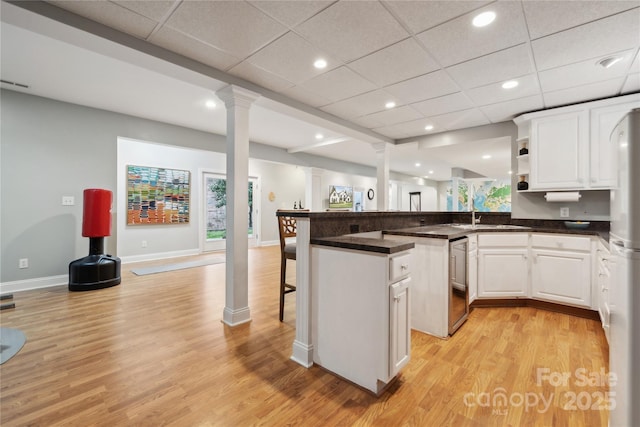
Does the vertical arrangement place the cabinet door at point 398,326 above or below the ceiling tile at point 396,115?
below

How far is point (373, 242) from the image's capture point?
1.80 metres

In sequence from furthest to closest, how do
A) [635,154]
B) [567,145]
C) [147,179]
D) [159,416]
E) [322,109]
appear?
[147,179] → [322,109] → [567,145] → [159,416] → [635,154]

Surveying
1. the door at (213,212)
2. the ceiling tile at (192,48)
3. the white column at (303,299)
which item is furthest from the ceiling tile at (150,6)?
the door at (213,212)

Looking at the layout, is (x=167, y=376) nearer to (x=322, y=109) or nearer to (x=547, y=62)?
(x=322, y=109)

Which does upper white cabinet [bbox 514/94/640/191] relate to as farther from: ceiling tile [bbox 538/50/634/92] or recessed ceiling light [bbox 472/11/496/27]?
recessed ceiling light [bbox 472/11/496/27]

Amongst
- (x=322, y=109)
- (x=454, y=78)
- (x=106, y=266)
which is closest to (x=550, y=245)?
(x=454, y=78)

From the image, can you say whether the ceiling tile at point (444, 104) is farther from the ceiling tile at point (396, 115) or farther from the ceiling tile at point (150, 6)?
the ceiling tile at point (150, 6)

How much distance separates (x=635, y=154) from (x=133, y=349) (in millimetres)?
3150

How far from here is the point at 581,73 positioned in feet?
8.50

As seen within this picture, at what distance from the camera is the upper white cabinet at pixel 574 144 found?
3066mm

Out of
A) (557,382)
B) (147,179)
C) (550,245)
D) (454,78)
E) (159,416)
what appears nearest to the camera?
(159,416)

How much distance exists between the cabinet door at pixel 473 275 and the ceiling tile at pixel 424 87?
6.02ft

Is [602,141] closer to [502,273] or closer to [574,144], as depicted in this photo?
[574,144]

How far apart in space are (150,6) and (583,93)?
418cm
